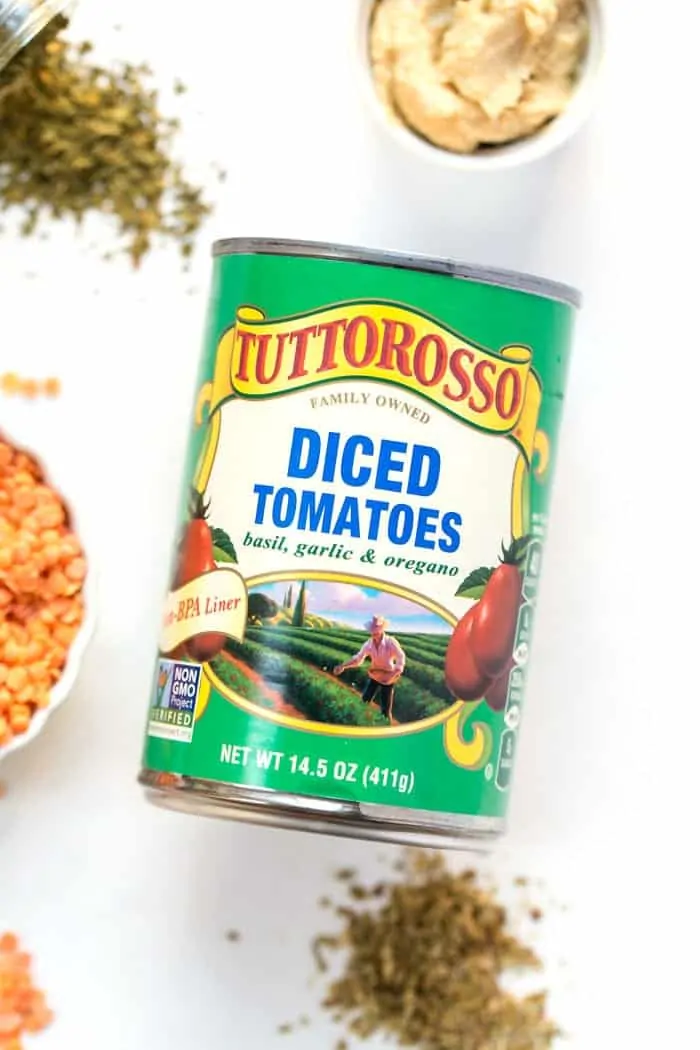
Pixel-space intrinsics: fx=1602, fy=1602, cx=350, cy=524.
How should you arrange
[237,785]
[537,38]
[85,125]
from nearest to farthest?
[237,785] → [537,38] → [85,125]

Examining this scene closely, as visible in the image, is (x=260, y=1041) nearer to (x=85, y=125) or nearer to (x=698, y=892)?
(x=698, y=892)

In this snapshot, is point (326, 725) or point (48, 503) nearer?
point (326, 725)

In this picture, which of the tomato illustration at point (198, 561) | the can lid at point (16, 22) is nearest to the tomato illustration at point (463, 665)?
the tomato illustration at point (198, 561)

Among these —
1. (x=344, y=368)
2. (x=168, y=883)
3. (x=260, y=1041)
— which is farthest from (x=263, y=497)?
(x=260, y=1041)

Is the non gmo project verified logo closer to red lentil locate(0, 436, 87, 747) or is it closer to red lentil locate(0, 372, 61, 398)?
red lentil locate(0, 436, 87, 747)

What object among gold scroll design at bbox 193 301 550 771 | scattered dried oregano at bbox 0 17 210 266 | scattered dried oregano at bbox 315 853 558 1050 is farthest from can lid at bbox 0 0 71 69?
scattered dried oregano at bbox 315 853 558 1050

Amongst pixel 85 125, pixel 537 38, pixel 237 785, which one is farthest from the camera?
pixel 85 125

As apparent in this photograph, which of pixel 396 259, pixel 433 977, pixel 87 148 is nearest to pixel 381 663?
pixel 396 259
